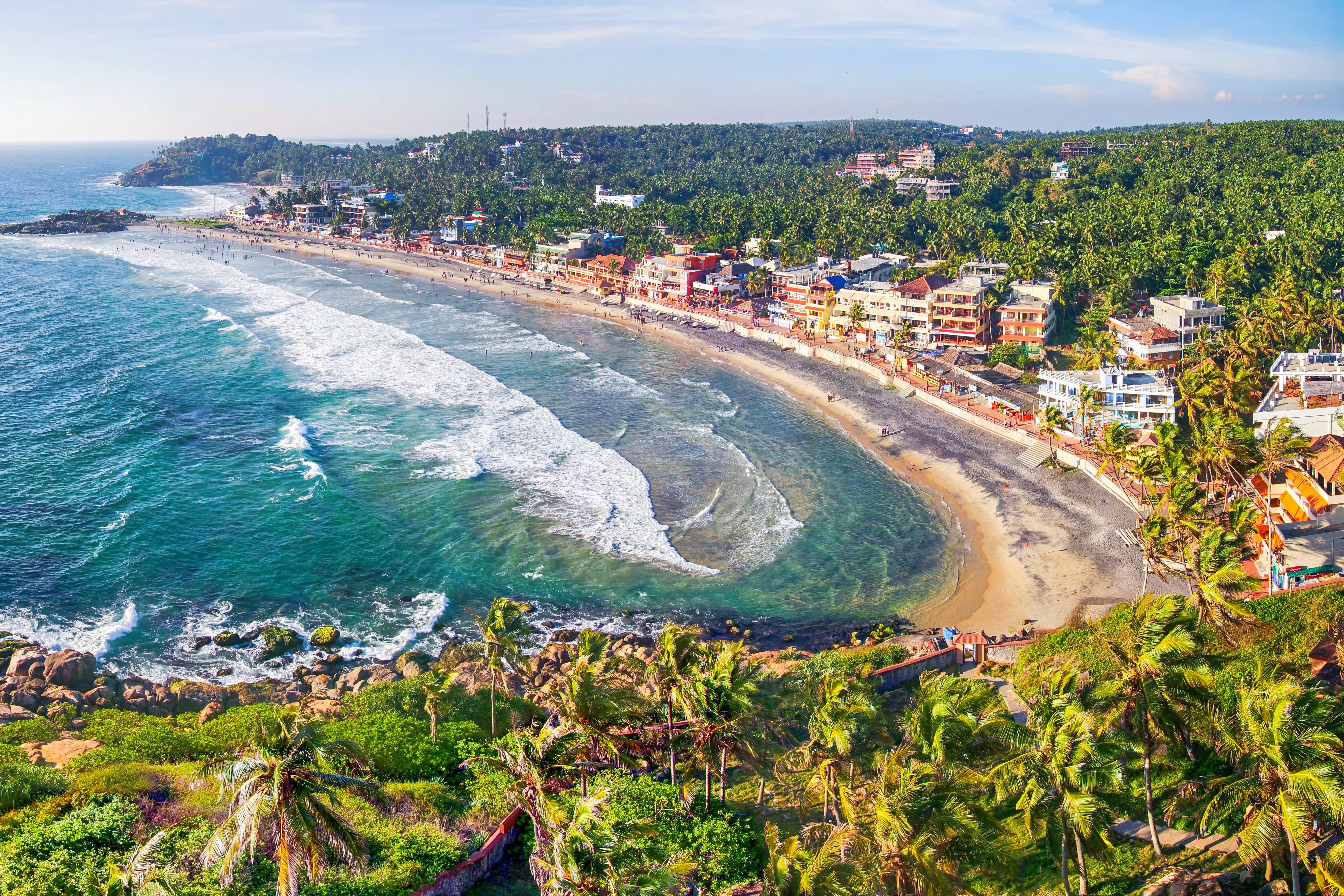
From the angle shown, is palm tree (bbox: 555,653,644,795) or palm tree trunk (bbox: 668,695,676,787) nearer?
palm tree (bbox: 555,653,644,795)

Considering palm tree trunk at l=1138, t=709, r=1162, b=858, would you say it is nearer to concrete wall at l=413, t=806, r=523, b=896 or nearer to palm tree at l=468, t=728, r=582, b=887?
palm tree at l=468, t=728, r=582, b=887

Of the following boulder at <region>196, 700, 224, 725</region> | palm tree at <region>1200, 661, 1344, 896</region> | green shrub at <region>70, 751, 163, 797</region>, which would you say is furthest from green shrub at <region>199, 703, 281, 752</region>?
palm tree at <region>1200, 661, 1344, 896</region>

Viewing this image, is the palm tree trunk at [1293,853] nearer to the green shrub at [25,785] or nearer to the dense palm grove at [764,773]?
the dense palm grove at [764,773]

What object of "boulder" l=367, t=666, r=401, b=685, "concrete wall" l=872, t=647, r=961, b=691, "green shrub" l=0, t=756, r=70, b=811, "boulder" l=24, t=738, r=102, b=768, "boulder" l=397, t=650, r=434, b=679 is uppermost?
"green shrub" l=0, t=756, r=70, b=811

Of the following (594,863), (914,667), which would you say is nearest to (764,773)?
(914,667)

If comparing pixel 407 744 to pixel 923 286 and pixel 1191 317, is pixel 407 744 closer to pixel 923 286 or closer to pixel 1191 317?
pixel 1191 317
